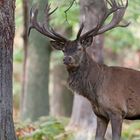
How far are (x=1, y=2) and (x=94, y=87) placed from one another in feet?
8.04

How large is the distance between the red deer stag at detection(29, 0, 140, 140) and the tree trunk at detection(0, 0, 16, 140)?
1.19 meters

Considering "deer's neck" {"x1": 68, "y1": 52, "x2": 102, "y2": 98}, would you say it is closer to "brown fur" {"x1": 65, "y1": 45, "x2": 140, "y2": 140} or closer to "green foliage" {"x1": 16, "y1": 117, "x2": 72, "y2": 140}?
"brown fur" {"x1": 65, "y1": 45, "x2": 140, "y2": 140}

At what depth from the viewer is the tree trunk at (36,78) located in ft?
46.3

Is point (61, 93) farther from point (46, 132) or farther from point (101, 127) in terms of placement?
point (101, 127)

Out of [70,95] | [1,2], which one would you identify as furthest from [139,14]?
[70,95]

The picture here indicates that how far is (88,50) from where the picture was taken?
1182 cm

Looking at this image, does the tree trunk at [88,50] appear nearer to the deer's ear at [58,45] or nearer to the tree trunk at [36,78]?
the tree trunk at [36,78]

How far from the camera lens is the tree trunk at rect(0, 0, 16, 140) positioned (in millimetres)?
7758

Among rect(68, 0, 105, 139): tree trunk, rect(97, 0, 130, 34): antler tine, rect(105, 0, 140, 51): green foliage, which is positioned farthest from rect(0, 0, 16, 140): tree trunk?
rect(105, 0, 140, 51): green foliage

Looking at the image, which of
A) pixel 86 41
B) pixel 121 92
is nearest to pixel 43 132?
pixel 121 92

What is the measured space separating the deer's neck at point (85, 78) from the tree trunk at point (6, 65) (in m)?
1.62

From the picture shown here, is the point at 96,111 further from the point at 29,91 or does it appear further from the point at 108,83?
the point at 29,91

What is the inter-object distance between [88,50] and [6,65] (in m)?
4.23

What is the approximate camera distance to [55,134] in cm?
1130
